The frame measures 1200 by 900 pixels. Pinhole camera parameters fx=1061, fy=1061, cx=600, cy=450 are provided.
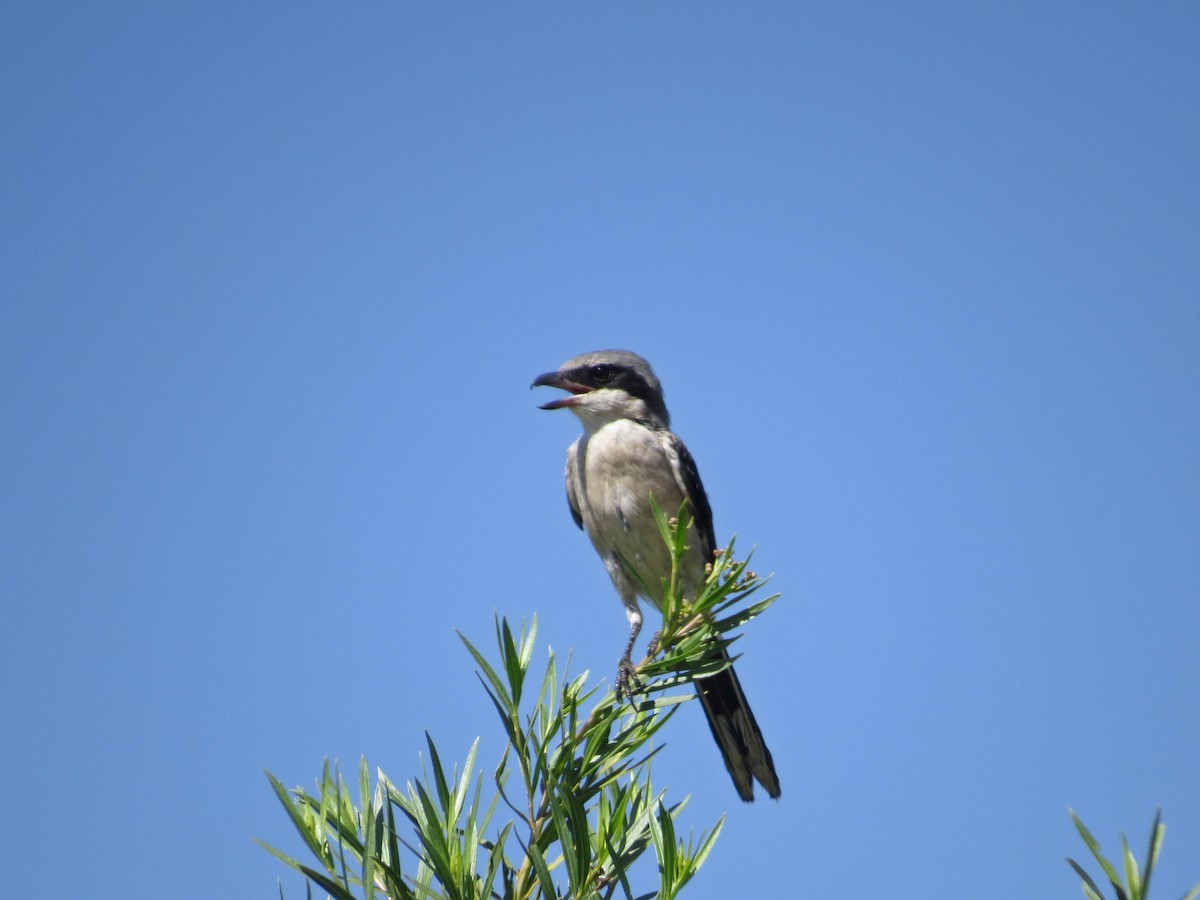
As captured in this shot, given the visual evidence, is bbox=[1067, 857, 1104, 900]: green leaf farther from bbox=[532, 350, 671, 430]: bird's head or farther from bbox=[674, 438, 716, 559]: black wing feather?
bbox=[532, 350, 671, 430]: bird's head

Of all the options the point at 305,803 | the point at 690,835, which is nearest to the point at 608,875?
the point at 690,835

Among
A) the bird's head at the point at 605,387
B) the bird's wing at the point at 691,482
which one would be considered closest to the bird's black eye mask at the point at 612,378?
the bird's head at the point at 605,387

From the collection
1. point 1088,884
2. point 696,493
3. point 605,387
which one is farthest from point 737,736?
point 1088,884

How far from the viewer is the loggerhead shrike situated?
637cm

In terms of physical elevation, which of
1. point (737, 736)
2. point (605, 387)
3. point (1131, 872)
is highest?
point (605, 387)

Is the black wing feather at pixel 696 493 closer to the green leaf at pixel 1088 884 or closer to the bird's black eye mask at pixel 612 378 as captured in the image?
the bird's black eye mask at pixel 612 378

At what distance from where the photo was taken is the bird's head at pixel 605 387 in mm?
6957

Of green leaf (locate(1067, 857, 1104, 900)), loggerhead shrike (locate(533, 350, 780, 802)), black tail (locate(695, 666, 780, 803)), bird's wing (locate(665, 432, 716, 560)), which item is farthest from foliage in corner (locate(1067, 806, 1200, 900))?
bird's wing (locate(665, 432, 716, 560))

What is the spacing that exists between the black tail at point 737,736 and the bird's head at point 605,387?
1.94 meters

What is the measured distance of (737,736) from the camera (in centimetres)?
541

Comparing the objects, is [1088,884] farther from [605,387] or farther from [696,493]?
[605,387]

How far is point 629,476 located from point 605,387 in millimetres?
800

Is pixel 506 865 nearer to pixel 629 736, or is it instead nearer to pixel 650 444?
pixel 629 736

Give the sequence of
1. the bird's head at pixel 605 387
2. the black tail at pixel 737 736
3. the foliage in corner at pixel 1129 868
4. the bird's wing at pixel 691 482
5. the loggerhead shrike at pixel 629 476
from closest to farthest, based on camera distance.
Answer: the foliage in corner at pixel 1129 868 → the black tail at pixel 737 736 → the loggerhead shrike at pixel 629 476 → the bird's wing at pixel 691 482 → the bird's head at pixel 605 387
